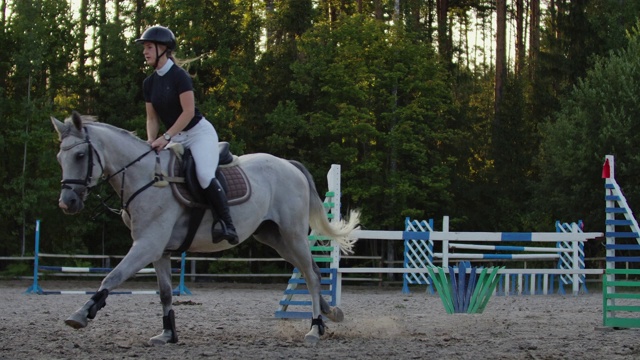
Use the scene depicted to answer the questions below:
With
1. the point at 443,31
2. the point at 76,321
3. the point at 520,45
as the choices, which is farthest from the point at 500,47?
the point at 76,321

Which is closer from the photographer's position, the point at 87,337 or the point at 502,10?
the point at 87,337

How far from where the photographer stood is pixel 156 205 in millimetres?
7805

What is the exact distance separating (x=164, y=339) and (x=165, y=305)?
1.18 feet

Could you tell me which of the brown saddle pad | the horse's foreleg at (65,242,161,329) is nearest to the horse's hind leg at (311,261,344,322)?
the brown saddle pad

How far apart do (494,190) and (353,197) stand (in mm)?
7157

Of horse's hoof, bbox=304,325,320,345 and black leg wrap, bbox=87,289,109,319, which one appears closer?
black leg wrap, bbox=87,289,109,319

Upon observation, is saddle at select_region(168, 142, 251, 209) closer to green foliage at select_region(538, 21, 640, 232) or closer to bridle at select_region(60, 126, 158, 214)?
bridle at select_region(60, 126, 158, 214)

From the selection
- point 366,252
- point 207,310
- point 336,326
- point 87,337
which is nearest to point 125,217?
point 87,337

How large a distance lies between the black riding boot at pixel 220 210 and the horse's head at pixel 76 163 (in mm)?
962

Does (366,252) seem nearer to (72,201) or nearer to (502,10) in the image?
(502,10)

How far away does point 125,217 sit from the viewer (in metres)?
8.12

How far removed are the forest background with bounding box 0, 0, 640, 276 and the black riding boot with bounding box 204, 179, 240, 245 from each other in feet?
66.6

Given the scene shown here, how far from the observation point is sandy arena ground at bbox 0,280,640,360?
7352mm

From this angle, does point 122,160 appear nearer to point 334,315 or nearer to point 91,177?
point 91,177
